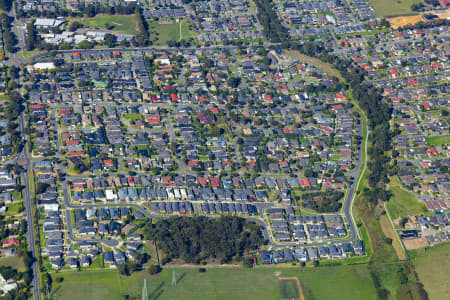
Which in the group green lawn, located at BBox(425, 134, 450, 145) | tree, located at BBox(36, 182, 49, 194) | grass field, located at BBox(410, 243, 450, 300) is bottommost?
grass field, located at BBox(410, 243, 450, 300)

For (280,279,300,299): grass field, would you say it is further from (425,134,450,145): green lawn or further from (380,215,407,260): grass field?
(425,134,450,145): green lawn

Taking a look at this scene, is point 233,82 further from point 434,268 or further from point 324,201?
point 434,268

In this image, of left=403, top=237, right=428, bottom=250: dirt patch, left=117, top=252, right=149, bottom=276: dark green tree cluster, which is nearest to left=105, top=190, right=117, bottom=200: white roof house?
left=117, top=252, right=149, bottom=276: dark green tree cluster

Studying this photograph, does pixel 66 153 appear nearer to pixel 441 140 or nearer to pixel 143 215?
pixel 143 215

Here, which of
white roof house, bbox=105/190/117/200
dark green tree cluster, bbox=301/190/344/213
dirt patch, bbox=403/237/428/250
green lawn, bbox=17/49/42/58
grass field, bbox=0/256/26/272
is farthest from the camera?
green lawn, bbox=17/49/42/58

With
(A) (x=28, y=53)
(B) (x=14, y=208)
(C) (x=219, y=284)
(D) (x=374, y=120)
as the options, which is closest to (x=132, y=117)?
(B) (x=14, y=208)

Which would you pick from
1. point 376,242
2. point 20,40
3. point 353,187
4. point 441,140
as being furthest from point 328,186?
point 20,40

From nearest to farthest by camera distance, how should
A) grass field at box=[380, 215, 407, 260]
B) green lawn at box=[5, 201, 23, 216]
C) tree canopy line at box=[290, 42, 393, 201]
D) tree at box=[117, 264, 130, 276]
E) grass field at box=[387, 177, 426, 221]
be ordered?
tree at box=[117, 264, 130, 276] < green lawn at box=[5, 201, 23, 216] < grass field at box=[380, 215, 407, 260] < grass field at box=[387, 177, 426, 221] < tree canopy line at box=[290, 42, 393, 201]
